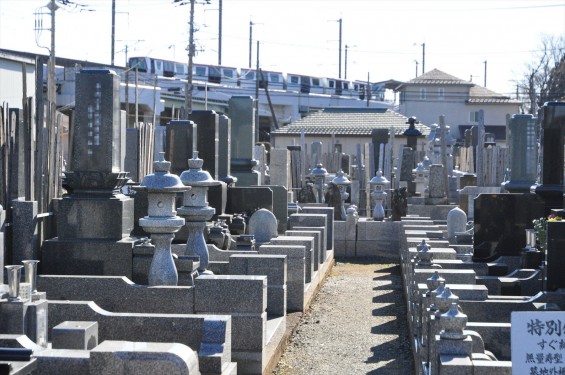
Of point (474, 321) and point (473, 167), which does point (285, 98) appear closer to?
point (473, 167)

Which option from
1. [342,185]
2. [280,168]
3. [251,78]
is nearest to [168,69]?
[251,78]

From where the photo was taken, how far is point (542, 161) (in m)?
12.8

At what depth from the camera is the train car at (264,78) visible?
62156 millimetres

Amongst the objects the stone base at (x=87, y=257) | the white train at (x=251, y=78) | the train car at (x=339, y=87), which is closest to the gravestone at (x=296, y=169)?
the stone base at (x=87, y=257)

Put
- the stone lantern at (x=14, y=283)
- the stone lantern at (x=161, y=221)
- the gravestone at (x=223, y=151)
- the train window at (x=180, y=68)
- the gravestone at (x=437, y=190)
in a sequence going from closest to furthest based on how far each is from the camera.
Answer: the stone lantern at (x=14, y=283) → the stone lantern at (x=161, y=221) → the gravestone at (x=223, y=151) → the gravestone at (x=437, y=190) → the train window at (x=180, y=68)

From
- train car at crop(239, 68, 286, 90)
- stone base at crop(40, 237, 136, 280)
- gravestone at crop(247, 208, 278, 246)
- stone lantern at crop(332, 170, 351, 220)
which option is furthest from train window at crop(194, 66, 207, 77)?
stone base at crop(40, 237, 136, 280)

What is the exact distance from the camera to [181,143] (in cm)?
1390

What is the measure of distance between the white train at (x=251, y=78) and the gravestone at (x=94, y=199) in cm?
3980

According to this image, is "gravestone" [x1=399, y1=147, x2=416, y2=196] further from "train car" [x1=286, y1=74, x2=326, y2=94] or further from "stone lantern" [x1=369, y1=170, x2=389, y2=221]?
"train car" [x1=286, y1=74, x2=326, y2=94]

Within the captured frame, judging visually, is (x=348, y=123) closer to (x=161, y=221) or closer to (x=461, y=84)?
(x=461, y=84)

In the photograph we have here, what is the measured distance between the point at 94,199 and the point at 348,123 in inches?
1542

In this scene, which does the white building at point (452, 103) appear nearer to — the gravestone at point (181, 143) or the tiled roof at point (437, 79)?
the tiled roof at point (437, 79)

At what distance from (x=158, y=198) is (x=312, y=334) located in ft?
9.29

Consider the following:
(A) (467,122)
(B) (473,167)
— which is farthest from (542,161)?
(A) (467,122)
